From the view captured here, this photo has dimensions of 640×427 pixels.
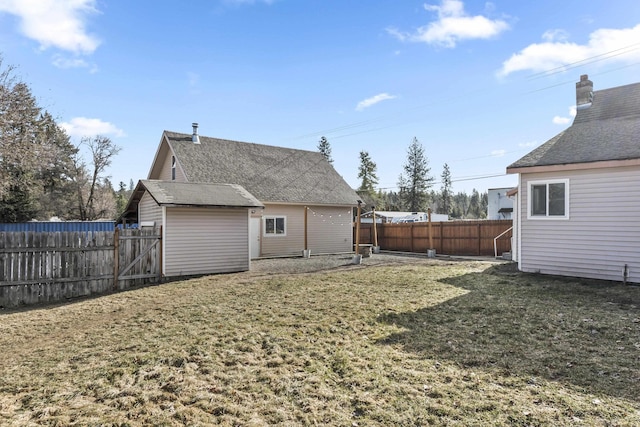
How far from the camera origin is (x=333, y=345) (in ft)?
16.4

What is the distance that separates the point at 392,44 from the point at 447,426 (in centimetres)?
1547

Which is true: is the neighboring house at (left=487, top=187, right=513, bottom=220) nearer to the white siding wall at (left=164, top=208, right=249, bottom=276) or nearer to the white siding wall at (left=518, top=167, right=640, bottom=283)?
the white siding wall at (left=518, top=167, right=640, bottom=283)

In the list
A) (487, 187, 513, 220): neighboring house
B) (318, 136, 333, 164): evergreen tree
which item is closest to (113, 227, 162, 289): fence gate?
(487, 187, 513, 220): neighboring house

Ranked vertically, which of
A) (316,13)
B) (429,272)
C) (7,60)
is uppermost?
(316,13)

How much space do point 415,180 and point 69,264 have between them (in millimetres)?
50128

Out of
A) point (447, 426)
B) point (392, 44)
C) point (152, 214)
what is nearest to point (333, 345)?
point (447, 426)

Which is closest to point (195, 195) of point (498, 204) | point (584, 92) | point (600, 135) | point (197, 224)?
point (197, 224)

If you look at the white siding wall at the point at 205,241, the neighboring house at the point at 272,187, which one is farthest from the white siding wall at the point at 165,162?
the white siding wall at the point at 205,241

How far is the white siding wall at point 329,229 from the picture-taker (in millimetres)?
18994

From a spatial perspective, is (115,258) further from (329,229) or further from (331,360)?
(329,229)

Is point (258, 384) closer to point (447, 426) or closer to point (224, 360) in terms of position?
point (224, 360)

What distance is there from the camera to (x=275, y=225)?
17797 millimetres

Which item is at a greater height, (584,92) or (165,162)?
(584,92)

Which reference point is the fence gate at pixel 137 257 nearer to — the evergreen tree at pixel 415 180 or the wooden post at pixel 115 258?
the wooden post at pixel 115 258
